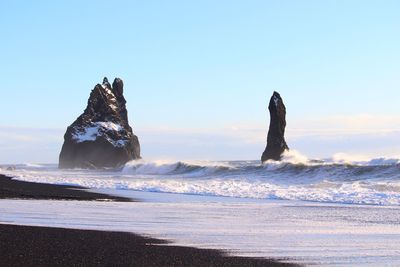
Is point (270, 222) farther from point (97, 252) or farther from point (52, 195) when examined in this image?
point (52, 195)

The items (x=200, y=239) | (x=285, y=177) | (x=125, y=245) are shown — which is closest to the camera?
(x=125, y=245)

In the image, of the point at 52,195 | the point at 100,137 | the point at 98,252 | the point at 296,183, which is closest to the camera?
the point at 98,252

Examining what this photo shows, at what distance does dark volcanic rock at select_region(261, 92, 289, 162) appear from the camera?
216ft

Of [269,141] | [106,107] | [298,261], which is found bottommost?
[298,261]

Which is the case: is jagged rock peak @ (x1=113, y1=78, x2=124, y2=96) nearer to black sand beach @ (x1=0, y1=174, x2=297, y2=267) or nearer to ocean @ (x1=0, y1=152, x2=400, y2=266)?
ocean @ (x1=0, y1=152, x2=400, y2=266)

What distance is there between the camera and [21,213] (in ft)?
50.8

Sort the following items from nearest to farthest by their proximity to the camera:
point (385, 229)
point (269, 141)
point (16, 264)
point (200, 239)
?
point (16, 264) < point (200, 239) < point (385, 229) < point (269, 141)

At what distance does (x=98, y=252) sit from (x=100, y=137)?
318 feet

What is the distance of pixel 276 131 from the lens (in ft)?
224

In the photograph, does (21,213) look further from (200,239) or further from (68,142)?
(68,142)

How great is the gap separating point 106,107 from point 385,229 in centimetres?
9941

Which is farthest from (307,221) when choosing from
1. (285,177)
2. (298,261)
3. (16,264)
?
(285,177)

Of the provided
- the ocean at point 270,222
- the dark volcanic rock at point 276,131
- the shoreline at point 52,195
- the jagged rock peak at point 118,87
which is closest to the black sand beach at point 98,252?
the ocean at point 270,222

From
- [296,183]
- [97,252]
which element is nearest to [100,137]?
[296,183]
